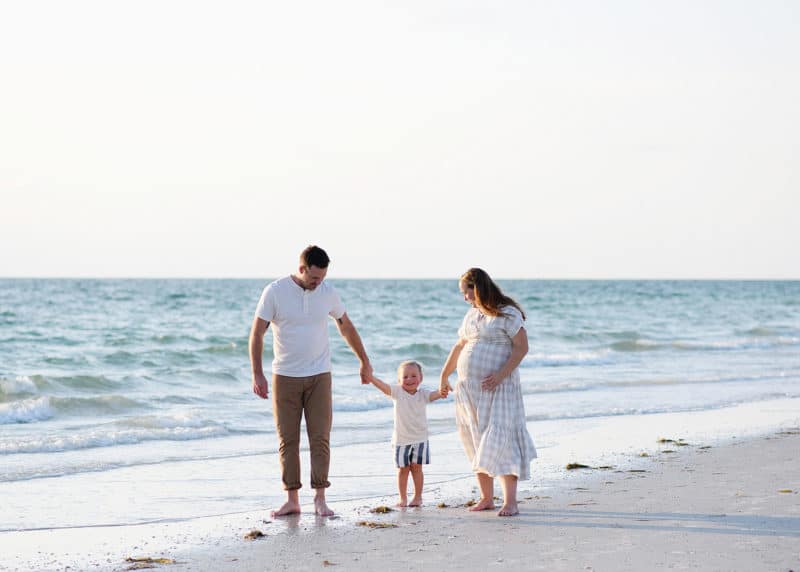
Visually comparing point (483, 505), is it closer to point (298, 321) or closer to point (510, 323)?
point (510, 323)

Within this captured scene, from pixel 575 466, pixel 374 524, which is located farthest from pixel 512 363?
pixel 575 466

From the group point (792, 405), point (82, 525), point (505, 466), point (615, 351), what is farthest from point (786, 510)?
point (615, 351)

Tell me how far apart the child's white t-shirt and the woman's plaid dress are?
39 cm

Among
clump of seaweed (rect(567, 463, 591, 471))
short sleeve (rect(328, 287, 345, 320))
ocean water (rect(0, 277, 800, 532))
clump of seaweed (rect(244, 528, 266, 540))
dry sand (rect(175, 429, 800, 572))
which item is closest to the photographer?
dry sand (rect(175, 429, 800, 572))

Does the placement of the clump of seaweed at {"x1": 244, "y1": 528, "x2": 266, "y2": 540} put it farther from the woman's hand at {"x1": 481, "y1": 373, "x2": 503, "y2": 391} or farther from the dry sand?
the woman's hand at {"x1": 481, "y1": 373, "x2": 503, "y2": 391}

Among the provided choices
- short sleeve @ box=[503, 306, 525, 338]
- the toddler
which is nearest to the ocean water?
the toddler

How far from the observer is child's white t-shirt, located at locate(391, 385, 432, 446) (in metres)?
6.95

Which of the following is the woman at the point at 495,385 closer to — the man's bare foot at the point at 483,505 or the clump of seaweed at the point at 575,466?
the man's bare foot at the point at 483,505

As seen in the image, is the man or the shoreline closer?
the shoreline

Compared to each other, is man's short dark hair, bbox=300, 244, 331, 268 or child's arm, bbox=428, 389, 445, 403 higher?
man's short dark hair, bbox=300, 244, 331, 268

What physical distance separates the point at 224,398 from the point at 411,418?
8806 mm

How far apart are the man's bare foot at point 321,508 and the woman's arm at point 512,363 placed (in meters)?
1.29

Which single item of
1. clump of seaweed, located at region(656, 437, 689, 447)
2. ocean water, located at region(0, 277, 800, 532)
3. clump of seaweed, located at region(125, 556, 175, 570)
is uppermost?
clump of seaweed, located at region(125, 556, 175, 570)

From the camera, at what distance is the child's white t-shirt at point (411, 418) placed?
695cm
